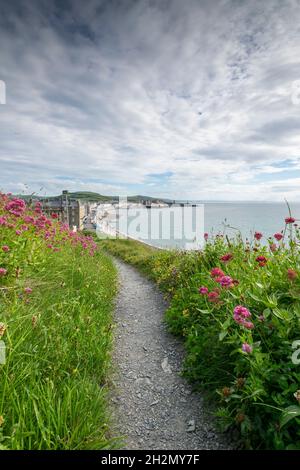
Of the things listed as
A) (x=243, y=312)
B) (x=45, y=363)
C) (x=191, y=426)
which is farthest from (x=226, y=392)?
(x=45, y=363)

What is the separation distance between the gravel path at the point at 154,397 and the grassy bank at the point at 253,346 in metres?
0.20

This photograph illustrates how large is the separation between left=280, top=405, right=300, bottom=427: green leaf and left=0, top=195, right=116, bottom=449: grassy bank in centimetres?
124

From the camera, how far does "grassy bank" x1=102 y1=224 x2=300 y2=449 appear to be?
169 centimetres

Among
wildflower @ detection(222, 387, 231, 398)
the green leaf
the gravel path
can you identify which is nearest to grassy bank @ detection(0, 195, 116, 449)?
the gravel path

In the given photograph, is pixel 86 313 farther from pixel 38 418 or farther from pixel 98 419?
pixel 38 418

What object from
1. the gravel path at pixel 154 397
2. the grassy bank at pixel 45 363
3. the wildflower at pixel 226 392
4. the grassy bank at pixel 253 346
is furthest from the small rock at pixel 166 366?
the wildflower at pixel 226 392

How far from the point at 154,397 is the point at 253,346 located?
1.29 meters

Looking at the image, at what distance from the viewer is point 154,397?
255cm

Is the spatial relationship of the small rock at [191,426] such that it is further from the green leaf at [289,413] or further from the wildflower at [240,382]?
the green leaf at [289,413]

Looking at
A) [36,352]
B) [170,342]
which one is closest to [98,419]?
[36,352]

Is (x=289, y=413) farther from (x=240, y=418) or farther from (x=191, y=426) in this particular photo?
(x=191, y=426)

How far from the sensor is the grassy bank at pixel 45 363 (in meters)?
1.67

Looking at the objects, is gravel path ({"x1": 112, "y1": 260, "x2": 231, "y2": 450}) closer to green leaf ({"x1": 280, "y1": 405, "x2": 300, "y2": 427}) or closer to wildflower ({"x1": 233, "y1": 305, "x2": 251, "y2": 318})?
green leaf ({"x1": 280, "y1": 405, "x2": 300, "y2": 427})

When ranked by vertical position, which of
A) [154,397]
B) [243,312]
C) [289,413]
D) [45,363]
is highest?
[243,312]
